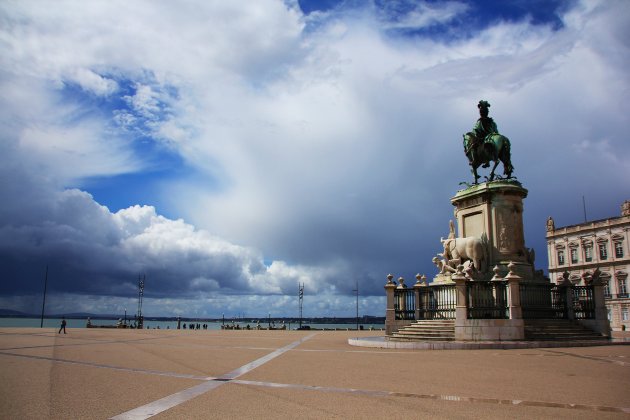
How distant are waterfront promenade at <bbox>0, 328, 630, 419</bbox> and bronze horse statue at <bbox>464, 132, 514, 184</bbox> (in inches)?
517

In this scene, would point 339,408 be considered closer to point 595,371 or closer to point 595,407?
point 595,407

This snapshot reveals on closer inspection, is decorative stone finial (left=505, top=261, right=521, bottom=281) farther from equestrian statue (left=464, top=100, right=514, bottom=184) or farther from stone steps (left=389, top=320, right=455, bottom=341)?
equestrian statue (left=464, top=100, right=514, bottom=184)

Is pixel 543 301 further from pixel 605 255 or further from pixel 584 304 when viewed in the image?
pixel 605 255

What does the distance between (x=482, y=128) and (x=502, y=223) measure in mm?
6091

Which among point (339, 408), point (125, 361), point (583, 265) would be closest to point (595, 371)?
point (339, 408)

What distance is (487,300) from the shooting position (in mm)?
22438

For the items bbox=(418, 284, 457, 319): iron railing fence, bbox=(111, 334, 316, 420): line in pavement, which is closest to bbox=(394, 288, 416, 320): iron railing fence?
bbox=(418, 284, 457, 319): iron railing fence

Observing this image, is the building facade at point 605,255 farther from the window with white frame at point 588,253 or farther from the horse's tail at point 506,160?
the horse's tail at point 506,160

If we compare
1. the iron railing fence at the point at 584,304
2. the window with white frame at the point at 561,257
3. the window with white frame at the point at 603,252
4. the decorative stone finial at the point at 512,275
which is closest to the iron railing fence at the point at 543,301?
the iron railing fence at the point at 584,304

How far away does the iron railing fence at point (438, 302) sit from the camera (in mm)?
23648

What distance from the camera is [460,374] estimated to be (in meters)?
11.6

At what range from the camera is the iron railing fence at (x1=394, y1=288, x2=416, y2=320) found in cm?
2547

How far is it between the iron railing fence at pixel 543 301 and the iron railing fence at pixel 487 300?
140 centimetres

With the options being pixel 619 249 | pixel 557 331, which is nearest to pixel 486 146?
pixel 557 331
